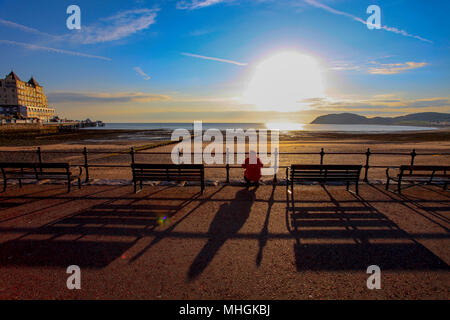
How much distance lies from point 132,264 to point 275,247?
237 cm

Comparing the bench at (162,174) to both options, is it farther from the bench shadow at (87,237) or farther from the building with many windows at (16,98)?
the building with many windows at (16,98)

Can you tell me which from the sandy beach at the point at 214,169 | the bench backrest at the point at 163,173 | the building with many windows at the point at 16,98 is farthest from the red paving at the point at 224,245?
the building with many windows at the point at 16,98

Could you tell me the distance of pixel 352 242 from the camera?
415cm

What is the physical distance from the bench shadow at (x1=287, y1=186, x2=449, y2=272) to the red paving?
0.02 m

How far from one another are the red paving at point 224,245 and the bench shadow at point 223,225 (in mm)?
22

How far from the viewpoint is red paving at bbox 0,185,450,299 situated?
304cm

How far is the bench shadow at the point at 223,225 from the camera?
354cm

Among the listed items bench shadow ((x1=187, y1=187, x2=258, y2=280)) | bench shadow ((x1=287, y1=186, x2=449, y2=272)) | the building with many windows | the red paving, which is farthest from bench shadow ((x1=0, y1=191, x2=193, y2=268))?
the building with many windows

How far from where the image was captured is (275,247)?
400cm

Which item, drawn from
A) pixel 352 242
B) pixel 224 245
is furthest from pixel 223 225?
pixel 352 242

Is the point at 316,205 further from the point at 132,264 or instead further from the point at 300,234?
the point at 132,264

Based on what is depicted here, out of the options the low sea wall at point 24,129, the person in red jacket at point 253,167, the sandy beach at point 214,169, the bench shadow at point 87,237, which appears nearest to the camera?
the bench shadow at point 87,237

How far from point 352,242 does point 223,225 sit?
8.06 feet

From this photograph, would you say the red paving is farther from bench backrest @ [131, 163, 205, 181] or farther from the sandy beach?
the sandy beach
